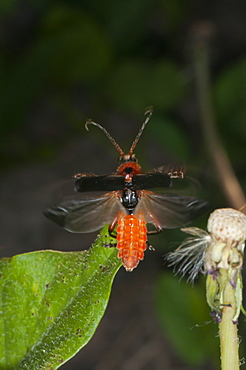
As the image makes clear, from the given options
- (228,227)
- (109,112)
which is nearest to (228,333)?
(228,227)

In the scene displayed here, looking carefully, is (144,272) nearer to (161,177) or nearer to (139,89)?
(139,89)

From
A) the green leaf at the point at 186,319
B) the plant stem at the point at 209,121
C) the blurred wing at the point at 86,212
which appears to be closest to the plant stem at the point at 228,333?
the blurred wing at the point at 86,212

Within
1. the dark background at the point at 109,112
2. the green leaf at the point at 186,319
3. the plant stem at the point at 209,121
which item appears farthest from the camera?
the dark background at the point at 109,112

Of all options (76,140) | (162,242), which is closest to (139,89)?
(76,140)

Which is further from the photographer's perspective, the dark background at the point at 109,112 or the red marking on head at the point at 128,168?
the dark background at the point at 109,112

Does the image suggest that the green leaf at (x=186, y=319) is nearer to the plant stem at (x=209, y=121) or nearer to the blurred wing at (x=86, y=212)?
the plant stem at (x=209, y=121)

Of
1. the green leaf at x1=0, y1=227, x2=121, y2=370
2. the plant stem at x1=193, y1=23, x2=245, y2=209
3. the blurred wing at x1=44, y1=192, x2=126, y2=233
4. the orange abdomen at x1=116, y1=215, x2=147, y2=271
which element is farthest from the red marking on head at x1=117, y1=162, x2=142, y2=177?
the plant stem at x1=193, y1=23, x2=245, y2=209

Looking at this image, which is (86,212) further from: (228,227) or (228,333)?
(228,333)

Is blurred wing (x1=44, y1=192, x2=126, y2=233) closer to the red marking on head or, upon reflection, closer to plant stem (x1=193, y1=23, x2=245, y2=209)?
the red marking on head
